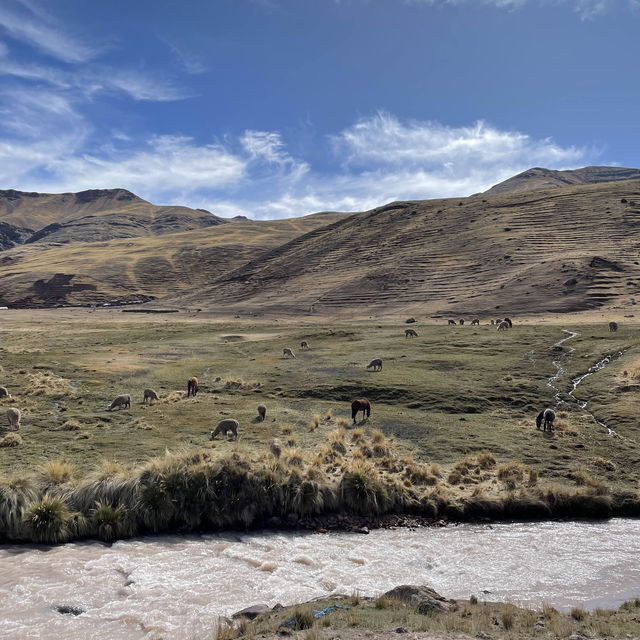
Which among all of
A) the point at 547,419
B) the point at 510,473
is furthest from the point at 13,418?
the point at 547,419

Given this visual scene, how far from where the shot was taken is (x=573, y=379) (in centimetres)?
3584

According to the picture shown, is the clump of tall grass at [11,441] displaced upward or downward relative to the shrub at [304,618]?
upward

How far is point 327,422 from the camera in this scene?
92.8ft

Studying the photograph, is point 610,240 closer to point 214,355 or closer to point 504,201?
point 504,201

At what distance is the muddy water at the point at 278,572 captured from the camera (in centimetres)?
1259

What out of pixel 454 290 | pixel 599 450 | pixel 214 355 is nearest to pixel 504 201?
pixel 454 290

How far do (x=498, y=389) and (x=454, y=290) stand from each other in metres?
65.9

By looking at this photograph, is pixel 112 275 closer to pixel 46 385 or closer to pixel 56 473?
pixel 46 385

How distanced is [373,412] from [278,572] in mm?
16285

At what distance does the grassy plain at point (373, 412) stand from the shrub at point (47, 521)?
4.10 ft

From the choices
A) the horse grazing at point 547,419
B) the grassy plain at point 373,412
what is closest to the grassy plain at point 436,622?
the grassy plain at point 373,412

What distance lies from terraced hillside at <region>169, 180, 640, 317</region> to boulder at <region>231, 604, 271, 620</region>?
75.5 meters

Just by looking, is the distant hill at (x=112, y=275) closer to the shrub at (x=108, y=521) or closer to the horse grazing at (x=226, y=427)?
the horse grazing at (x=226, y=427)

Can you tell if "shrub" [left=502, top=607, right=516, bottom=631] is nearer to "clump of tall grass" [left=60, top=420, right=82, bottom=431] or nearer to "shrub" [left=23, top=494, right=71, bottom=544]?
"shrub" [left=23, top=494, right=71, bottom=544]
